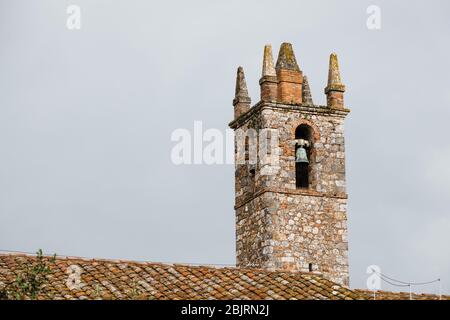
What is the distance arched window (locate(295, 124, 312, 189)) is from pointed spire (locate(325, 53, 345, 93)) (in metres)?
1.28

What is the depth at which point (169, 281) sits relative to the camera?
21.1 metres

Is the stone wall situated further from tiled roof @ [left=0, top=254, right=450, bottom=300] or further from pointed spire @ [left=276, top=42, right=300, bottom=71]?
tiled roof @ [left=0, top=254, right=450, bottom=300]

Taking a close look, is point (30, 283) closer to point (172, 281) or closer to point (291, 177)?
point (172, 281)

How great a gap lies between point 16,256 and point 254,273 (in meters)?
4.24

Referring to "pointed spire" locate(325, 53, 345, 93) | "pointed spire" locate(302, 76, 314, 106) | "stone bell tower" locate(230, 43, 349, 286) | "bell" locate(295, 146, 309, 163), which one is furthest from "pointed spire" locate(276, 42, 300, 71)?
"bell" locate(295, 146, 309, 163)

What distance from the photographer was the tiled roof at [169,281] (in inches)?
795

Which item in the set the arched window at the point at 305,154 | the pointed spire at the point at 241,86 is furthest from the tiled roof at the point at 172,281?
the pointed spire at the point at 241,86

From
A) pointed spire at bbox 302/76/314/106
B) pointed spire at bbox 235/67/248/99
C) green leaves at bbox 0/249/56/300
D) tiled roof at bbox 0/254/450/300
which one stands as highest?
pointed spire at bbox 235/67/248/99

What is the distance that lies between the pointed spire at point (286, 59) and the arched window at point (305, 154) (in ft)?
5.25

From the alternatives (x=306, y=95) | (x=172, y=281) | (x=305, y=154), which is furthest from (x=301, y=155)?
(x=172, y=281)

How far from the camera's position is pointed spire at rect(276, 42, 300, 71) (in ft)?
103

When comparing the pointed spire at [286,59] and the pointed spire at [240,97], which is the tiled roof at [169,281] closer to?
the pointed spire at [286,59]

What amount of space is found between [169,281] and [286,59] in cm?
1181
